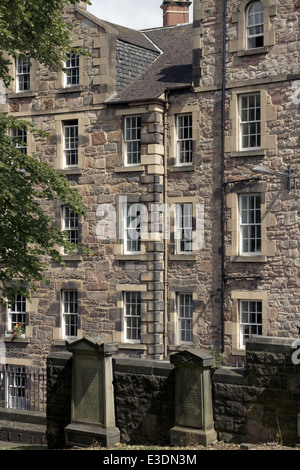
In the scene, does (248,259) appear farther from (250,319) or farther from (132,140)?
(132,140)

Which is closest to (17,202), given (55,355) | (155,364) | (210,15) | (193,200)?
(55,355)

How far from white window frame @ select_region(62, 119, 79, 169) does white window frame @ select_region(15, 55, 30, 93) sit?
2.49 metres

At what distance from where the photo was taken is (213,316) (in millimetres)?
29531

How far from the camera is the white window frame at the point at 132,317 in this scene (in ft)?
101

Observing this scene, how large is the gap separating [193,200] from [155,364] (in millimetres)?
12940

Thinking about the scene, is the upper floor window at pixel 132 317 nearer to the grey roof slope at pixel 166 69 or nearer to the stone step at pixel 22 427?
the grey roof slope at pixel 166 69

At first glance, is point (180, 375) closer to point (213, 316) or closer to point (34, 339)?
point (213, 316)

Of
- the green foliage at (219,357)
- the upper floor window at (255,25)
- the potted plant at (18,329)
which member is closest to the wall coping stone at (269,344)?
the green foliage at (219,357)

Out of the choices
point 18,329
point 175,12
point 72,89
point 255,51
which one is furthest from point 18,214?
point 175,12

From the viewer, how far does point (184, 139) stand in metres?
30.5

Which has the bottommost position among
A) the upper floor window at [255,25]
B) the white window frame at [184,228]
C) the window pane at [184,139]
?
the white window frame at [184,228]

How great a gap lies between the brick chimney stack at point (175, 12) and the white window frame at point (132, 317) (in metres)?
14.5

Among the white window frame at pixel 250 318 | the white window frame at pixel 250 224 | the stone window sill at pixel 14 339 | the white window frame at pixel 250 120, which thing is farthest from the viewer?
the stone window sill at pixel 14 339

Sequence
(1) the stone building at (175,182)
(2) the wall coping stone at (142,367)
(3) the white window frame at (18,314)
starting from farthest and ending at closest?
(3) the white window frame at (18,314)
(1) the stone building at (175,182)
(2) the wall coping stone at (142,367)
